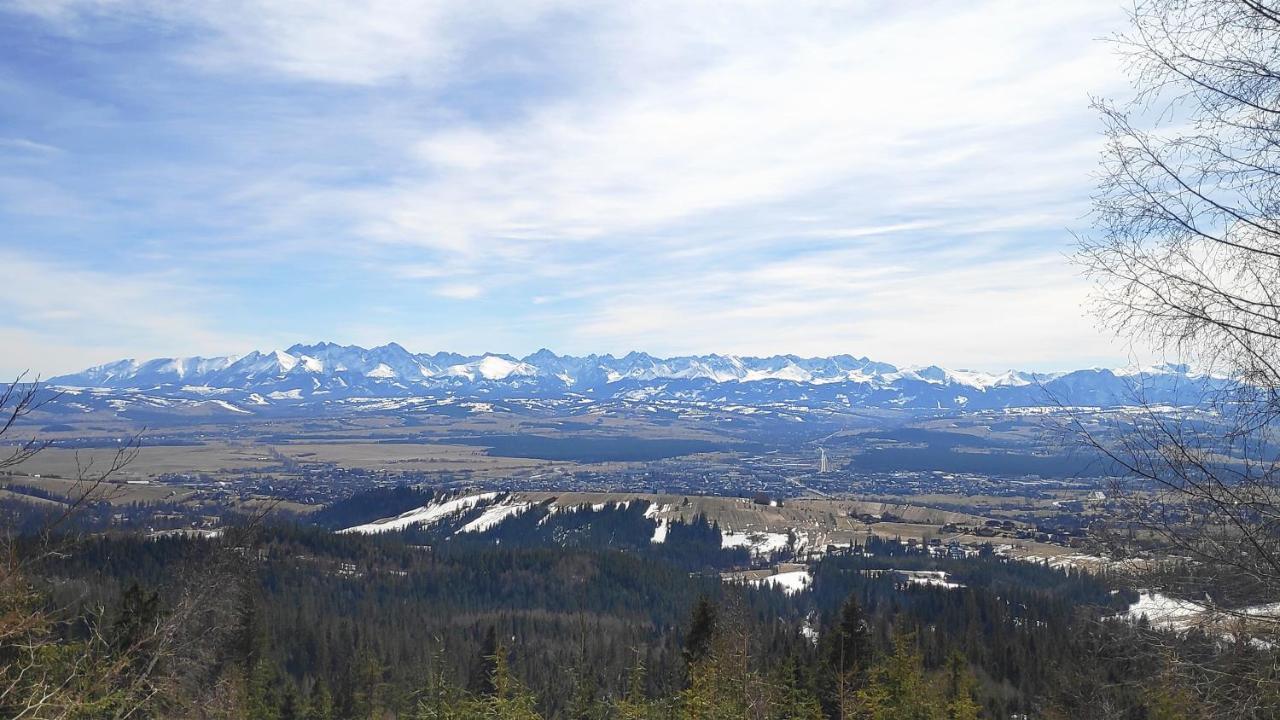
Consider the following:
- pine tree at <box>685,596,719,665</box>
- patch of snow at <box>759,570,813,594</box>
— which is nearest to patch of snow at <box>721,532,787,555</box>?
patch of snow at <box>759,570,813,594</box>

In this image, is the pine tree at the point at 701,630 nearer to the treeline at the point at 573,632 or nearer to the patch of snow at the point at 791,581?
the treeline at the point at 573,632

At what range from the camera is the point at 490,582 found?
449 ft

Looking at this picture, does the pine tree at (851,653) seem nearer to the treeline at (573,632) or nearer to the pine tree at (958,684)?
the treeline at (573,632)

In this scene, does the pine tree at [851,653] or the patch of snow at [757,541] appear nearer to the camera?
the pine tree at [851,653]

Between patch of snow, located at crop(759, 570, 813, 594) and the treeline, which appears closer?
the treeline

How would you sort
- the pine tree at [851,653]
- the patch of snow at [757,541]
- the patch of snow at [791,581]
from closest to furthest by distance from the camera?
1. the pine tree at [851,653]
2. the patch of snow at [791,581]
3. the patch of snow at [757,541]

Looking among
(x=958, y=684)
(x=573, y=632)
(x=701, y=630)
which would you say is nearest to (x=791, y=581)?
(x=573, y=632)

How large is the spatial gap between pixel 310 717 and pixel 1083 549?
5411cm

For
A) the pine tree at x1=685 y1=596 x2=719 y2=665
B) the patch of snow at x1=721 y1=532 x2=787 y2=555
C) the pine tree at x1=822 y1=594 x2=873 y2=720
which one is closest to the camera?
the pine tree at x1=685 y1=596 x2=719 y2=665

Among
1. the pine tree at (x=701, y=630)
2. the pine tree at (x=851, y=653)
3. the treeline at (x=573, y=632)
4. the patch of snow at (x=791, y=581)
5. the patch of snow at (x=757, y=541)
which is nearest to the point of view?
the treeline at (x=573, y=632)

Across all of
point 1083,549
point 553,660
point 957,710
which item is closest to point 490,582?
point 553,660

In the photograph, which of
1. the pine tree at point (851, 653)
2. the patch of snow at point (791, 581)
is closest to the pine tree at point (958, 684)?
the pine tree at point (851, 653)

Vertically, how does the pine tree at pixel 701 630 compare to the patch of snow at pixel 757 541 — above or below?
above

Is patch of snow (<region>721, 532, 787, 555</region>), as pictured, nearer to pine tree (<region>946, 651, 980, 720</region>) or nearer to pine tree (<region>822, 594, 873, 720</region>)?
pine tree (<region>946, 651, 980, 720</region>)
